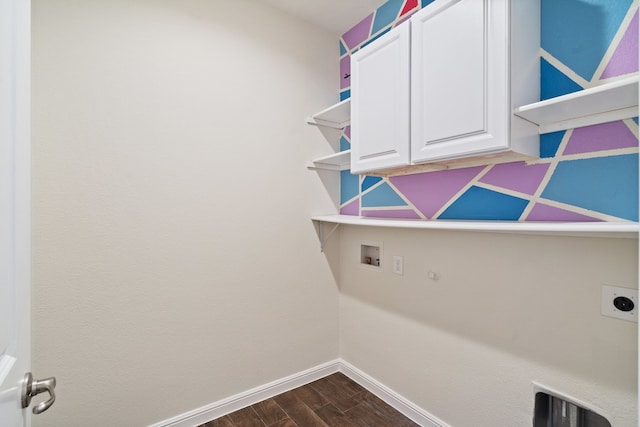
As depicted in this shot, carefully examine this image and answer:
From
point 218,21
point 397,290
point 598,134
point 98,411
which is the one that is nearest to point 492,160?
point 598,134

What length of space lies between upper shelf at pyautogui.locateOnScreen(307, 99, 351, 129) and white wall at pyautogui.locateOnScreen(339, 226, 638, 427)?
855 mm

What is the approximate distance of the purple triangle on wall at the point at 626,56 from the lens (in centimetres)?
103

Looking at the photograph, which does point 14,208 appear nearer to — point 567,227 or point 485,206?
point 567,227

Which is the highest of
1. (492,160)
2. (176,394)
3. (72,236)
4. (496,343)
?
(492,160)

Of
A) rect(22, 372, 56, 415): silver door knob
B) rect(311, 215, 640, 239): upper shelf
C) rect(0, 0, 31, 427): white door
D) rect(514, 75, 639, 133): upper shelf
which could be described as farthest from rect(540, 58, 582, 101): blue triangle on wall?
rect(22, 372, 56, 415): silver door knob

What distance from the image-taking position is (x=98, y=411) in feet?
4.85

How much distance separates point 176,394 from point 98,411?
362 mm

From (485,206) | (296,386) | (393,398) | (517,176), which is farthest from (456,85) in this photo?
(296,386)

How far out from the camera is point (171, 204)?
1666 mm

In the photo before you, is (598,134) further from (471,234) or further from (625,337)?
(625,337)

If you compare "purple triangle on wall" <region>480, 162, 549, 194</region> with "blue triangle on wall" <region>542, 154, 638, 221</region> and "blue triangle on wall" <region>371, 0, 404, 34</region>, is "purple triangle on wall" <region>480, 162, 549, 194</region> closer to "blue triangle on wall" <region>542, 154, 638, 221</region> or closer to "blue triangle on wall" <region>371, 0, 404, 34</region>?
"blue triangle on wall" <region>542, 154, 638, 221</region>

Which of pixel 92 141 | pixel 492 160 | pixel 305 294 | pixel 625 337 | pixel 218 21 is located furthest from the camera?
pixel 305 294

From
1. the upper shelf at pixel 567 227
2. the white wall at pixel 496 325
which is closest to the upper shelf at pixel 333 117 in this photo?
the white wall at pixel 496 325

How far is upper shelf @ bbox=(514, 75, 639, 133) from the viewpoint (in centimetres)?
93
